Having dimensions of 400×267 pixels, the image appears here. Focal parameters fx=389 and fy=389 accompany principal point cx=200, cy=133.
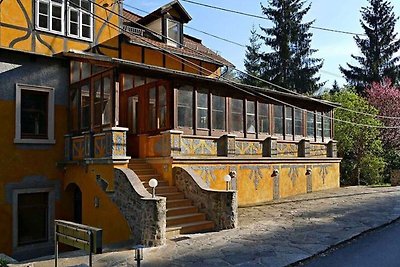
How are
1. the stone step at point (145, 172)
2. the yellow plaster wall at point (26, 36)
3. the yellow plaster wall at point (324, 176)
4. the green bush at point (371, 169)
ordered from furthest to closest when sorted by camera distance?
the green bush at point (371, 169) < the yellow plaster wall at point (324, 176) < the yellow plaster wall at point (26, 36) < the stone step at point (145, 172)

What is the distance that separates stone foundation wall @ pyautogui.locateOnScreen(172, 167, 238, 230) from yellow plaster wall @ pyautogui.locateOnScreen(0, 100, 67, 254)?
4.58m

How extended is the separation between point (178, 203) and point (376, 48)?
33.6 meters

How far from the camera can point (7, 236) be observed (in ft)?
39.5

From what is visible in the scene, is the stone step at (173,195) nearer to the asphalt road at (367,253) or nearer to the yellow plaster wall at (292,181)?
the asphalt road at (367,253)

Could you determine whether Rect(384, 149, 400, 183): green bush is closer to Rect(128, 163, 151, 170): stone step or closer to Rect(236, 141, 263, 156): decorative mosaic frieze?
Rect(236, 141, 263, 156): decorative mosaic frieze

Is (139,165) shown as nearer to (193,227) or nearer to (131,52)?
(193,227)

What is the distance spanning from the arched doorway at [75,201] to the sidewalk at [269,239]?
5.01 meters

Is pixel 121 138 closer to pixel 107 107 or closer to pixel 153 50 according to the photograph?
pixel 107 107

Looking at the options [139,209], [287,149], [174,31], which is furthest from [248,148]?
[174,31]

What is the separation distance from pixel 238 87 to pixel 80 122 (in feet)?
18.5

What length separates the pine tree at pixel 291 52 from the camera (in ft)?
111

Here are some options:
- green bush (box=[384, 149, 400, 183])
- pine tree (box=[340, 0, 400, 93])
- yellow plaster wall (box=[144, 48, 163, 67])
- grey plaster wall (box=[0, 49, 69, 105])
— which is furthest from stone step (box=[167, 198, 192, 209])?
pine tree (box=[340, 0, 400, 93])

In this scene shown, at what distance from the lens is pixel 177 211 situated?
10.0 metres

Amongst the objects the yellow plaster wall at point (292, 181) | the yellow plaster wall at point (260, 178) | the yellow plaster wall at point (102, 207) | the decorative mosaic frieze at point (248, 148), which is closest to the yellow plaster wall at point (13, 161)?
the yellow plaster wall at point (102, 207)
